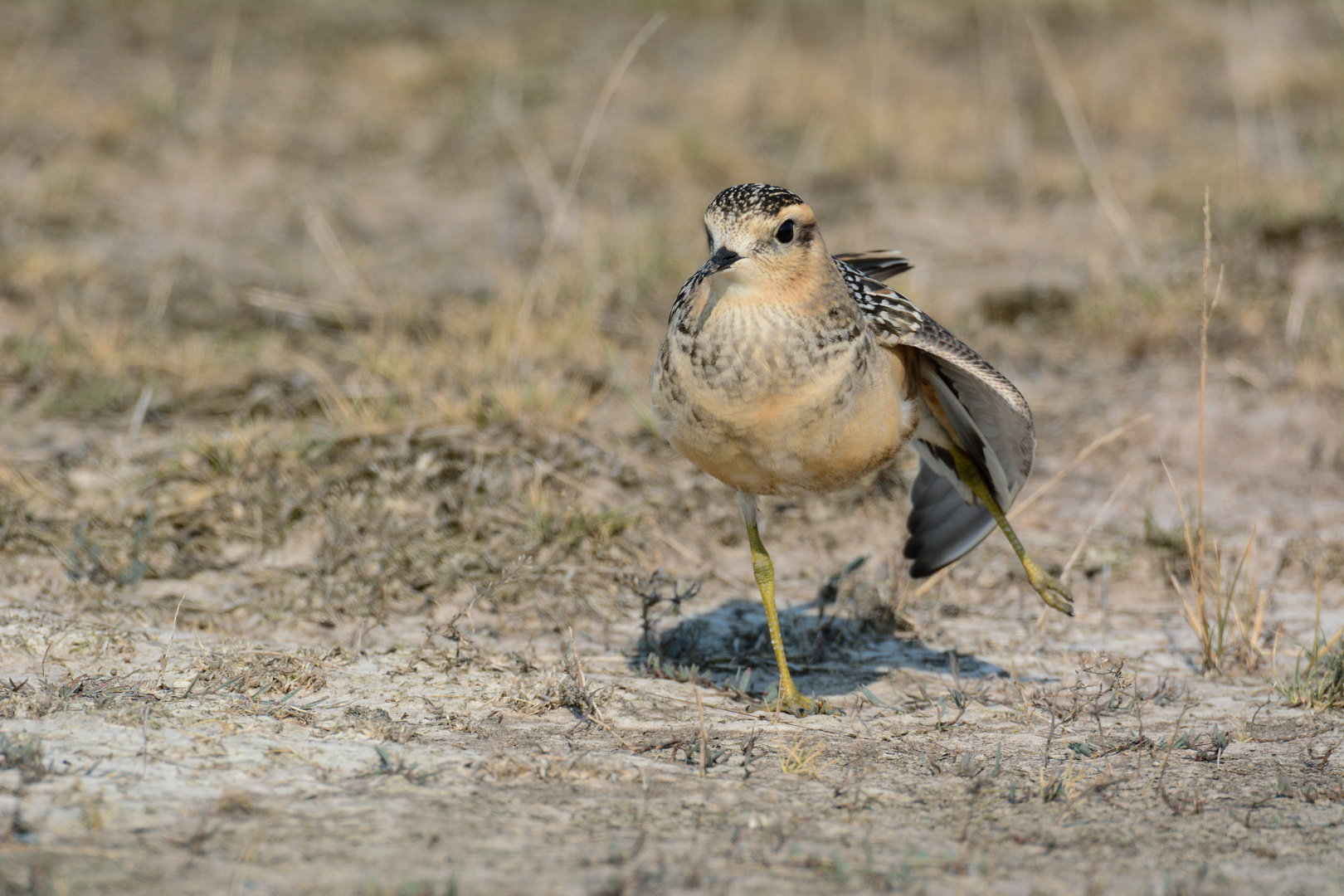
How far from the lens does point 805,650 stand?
503 centimetres

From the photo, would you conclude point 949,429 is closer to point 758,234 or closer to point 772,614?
point 772,614

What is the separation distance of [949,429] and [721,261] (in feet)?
5.47

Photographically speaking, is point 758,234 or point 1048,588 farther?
point 1048,588

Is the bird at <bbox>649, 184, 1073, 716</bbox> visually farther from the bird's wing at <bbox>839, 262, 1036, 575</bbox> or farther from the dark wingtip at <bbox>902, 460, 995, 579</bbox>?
the dark wingtip at <bbox>902, 460, 995, 579</bbox>

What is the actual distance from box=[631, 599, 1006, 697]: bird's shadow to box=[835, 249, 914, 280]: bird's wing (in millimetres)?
1512

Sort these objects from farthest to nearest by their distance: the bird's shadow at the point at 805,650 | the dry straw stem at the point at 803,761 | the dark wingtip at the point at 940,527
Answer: the dark wingtip at the point at 940,527 → the bird's shadow at the point at 805,650 → the dry straw stem at the point at 803,761

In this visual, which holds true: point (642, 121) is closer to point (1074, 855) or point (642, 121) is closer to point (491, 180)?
point (491, 180)

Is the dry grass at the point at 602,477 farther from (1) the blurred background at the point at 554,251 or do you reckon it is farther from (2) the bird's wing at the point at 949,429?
(2) the bird's wing at the point at 949,429

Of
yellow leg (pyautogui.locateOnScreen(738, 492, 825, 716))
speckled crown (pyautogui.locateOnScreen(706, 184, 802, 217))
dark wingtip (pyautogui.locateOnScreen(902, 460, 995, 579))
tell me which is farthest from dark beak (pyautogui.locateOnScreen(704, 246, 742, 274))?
dark wingtip (pyautogui.locateOnScreen(902, 460, 995, 579))

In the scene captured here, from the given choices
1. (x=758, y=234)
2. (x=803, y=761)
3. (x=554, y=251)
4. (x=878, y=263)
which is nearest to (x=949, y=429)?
(x=878, y=263)

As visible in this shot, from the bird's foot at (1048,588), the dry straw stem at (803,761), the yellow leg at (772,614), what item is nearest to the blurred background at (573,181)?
the yellow leg at (772,614)

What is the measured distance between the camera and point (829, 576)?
5594 mm

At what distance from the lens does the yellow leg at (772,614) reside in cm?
436

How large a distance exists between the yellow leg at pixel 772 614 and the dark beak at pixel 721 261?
1064mm
